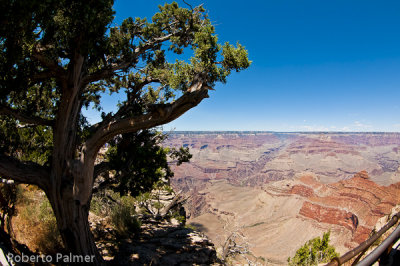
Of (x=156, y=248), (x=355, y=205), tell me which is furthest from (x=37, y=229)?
(x=355, y=205)

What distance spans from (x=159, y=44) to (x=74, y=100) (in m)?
4.49

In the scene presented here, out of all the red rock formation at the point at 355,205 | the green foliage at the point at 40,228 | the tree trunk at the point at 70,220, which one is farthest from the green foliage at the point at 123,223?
the red rock formation at the point at 355,205

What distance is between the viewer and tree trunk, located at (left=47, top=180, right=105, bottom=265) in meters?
6.28

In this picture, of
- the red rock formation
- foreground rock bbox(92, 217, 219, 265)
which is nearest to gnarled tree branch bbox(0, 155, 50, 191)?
foreground rock bbox(92, 217, 219, 265)

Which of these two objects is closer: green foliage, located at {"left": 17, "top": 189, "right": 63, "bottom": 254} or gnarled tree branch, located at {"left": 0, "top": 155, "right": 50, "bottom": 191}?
gnarled tree branch, located at {"left": 0, "top": 155, "right": 50, "bottom": 191}

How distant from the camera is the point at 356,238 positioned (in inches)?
2795

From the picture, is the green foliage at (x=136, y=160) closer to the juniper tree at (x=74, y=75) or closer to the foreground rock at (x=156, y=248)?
the juniper tree at (x=74, y=75)

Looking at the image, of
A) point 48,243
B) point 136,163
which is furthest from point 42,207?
point 136,163

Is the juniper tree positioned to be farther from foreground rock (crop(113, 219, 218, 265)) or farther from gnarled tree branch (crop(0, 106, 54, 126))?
foreground rock (crop(113, 219, 218, 265))

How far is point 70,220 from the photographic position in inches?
249

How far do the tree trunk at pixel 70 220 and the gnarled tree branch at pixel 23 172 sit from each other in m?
0.49

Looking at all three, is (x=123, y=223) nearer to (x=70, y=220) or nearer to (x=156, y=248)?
(x=156, y=248)

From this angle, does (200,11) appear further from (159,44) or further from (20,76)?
(20,76)

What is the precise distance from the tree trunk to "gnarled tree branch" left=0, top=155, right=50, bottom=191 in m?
0.49
